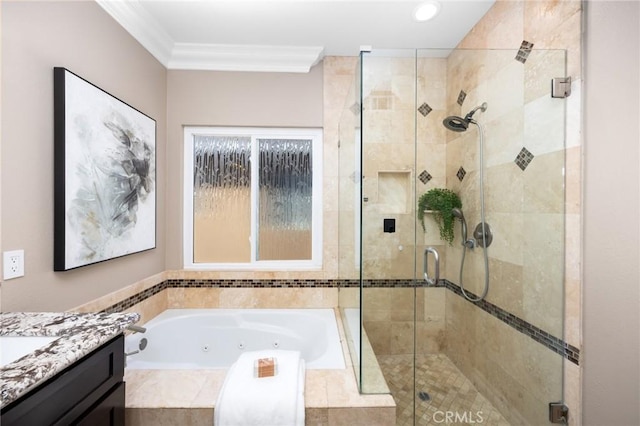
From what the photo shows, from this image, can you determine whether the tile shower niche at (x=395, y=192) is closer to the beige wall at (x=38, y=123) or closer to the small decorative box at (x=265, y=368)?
the small decorative box at (x=265, y=368)

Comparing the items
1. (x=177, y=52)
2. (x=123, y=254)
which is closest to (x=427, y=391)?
(x=123, y=254)

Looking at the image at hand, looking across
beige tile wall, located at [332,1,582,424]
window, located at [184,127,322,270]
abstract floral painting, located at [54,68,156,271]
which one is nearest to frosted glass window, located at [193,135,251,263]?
window, located at [184,127,322,270]

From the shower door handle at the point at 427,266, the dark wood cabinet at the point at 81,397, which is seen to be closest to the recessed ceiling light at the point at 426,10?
the shower door handle at the point at 427,266

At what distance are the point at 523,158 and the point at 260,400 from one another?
1.79 m

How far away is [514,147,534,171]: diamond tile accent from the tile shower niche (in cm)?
57

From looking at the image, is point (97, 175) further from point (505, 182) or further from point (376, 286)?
point (505, 182)

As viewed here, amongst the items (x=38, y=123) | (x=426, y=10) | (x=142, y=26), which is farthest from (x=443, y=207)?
(x=142, y=26)

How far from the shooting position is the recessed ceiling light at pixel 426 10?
1746 mm

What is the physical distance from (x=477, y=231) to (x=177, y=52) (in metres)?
2.56

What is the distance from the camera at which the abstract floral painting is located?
133 centimetres

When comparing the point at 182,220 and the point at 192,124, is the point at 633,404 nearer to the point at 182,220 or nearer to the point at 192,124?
the point at 182,220

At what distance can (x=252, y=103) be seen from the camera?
232 centimetres

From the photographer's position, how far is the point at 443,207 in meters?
1.74

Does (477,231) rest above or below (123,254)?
above
